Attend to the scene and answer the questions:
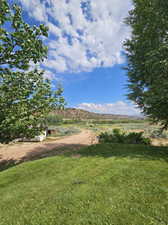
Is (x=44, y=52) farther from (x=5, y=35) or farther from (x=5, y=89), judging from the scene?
(x=5, y=89)

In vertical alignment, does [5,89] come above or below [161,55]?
below

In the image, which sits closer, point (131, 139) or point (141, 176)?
point (141, 176)

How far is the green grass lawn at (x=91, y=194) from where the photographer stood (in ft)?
13.5

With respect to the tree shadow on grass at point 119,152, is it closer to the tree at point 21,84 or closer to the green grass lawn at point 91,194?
the green grass lawn at point 91,194

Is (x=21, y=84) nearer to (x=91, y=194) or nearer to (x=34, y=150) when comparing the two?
(x=91, y=194)

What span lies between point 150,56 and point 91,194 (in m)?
8.58

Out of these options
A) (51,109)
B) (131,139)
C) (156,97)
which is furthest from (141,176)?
(131,139)

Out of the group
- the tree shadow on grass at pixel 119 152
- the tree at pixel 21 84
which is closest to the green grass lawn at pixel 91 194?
the tree shadow on grass at pixel 119 152

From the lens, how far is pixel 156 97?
823 cm

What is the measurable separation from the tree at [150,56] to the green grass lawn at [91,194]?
146 inches

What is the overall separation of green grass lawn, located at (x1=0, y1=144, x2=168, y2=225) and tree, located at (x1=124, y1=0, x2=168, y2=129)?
3.70 metres

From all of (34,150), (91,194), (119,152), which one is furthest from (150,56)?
(34,150)

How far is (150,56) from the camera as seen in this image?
854 cm

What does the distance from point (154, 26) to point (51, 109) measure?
8.90 m
